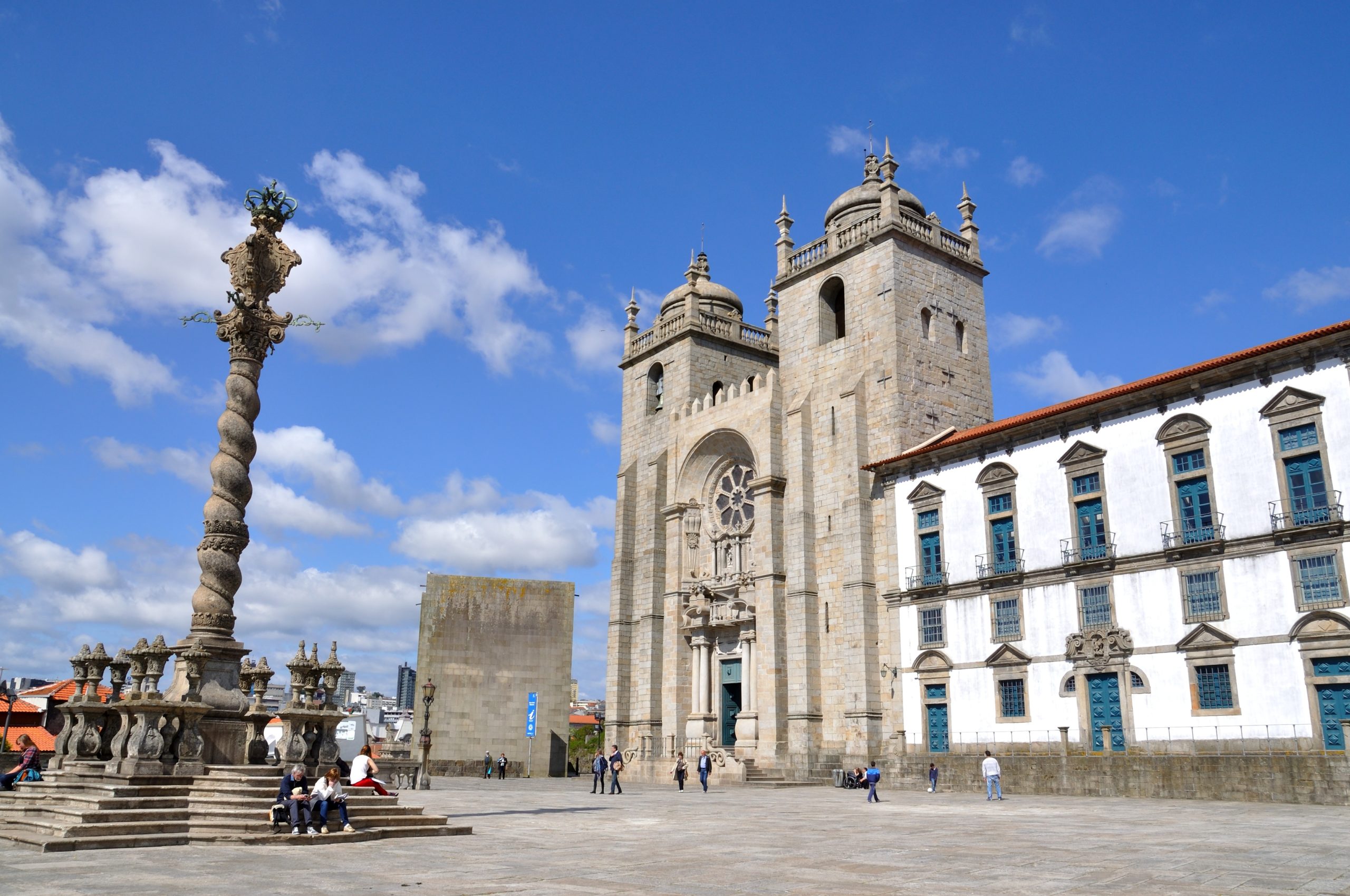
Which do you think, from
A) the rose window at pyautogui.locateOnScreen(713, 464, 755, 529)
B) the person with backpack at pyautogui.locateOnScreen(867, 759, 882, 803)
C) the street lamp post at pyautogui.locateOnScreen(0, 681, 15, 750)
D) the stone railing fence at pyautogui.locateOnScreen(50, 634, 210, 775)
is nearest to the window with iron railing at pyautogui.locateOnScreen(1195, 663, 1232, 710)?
the person with backpack at pyautogui.locateOnScreen(867, 759, 882, 803)

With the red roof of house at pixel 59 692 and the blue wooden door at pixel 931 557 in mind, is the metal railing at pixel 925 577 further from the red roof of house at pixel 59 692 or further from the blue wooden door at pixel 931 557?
the red roof of house at pixel 59 692

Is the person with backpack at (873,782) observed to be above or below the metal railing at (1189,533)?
below

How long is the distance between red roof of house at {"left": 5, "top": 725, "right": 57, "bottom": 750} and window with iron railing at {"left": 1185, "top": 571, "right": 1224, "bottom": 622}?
4486 cm

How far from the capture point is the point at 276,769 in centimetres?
1595

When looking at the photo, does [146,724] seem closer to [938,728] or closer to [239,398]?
[239,398]

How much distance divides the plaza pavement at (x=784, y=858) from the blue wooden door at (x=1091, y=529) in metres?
8.49

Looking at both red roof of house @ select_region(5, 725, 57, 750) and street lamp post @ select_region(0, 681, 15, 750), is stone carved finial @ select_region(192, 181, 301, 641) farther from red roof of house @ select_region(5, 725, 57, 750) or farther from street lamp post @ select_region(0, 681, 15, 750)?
red roof of house @ select_region(5, 725, 57, 750)

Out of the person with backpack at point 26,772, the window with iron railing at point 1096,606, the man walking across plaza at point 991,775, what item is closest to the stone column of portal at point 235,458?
the person with backpack at point 26,772

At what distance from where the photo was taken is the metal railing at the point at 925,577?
104 feet

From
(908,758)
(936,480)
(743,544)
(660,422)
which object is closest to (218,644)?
(908,758)

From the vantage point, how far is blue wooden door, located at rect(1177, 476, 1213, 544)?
83.7ft

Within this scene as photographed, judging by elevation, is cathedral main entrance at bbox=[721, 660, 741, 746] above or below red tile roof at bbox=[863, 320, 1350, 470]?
below

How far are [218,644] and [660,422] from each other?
1150 inches

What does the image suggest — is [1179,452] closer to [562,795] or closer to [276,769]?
[562,795]
